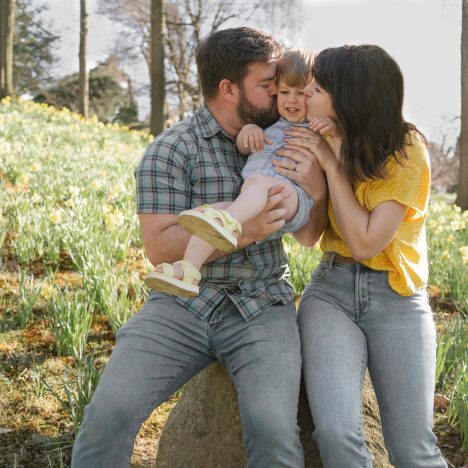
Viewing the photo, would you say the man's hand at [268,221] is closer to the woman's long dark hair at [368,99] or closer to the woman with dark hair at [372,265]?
the woman with dark hair at [372,265]

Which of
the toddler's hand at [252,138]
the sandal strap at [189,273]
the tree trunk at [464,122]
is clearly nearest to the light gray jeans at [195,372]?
the sandal strap at [189,273]

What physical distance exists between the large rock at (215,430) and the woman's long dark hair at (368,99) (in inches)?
32.2

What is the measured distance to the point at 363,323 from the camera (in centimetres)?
214

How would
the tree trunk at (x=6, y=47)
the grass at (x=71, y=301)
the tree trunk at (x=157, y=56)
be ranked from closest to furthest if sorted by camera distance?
the grass at (x=71, y=301)
the tree trunk at (x=157, y=56)
the tree trunk at (x=6, y=47)

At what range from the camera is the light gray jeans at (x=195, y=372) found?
1.88 meters

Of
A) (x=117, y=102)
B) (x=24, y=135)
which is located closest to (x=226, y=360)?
(x=24, y=135)

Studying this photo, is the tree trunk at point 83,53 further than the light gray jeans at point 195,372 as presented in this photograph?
Yes

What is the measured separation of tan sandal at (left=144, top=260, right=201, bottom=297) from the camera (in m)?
1.90

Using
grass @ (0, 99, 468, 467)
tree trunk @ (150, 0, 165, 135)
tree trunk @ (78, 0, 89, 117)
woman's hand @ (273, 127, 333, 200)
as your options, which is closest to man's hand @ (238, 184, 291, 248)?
woman's hand @ (273, 127, 333, 200)

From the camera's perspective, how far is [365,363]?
2080 millimetres

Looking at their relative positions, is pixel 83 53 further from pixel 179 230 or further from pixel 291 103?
pixel 179 230

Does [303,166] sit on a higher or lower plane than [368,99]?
lower

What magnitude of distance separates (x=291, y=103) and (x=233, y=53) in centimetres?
29

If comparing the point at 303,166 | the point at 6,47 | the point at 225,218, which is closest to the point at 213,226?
the point at 225,218
